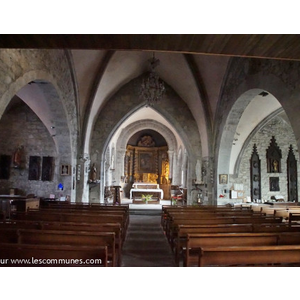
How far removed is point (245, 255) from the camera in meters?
3.36

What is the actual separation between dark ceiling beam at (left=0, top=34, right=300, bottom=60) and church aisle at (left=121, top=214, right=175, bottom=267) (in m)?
3.65

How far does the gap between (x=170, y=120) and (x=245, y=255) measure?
11729 mm

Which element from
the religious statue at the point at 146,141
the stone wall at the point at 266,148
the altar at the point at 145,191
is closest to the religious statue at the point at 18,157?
the altar at the point at 145,191

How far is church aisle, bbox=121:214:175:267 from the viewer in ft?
16.9

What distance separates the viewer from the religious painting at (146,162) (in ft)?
82.1

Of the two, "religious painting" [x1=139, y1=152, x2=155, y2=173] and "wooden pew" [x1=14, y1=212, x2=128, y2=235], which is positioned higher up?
"religious painting" [x1=139, y1=152, x2=155, y2=173]

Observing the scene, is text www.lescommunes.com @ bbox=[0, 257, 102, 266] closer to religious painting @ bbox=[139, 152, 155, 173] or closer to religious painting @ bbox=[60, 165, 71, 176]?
religious painting @ bbox=[60, 165, 71, 176]

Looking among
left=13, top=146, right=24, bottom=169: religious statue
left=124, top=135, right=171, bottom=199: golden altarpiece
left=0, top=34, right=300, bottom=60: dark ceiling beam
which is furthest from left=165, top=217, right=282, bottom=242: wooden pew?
left=124, top=135, right=171, bottom=199: golden altarpiece

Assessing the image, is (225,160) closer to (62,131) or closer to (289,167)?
(289,167)

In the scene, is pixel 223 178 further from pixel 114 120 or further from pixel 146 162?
pixel 146 162

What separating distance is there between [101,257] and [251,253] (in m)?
1.79

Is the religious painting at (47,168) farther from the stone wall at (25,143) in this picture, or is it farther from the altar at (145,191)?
the altar at (145,191)

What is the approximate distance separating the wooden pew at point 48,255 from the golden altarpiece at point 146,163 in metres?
20.7

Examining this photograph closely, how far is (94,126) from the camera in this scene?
46.5 feet
